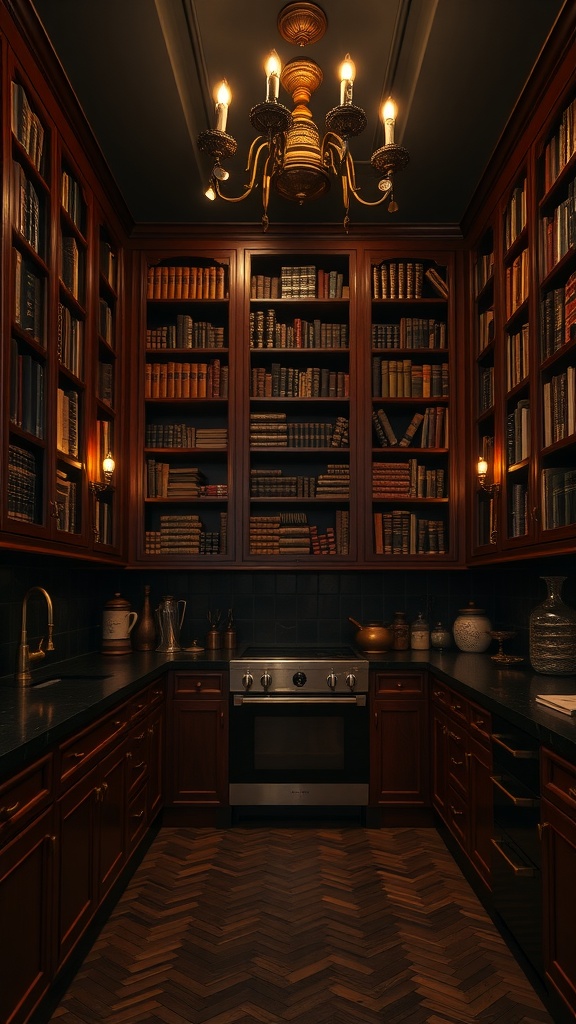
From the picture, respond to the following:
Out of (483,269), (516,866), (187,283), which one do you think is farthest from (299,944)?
(187,283)

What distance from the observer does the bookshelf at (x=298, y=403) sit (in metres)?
4.30

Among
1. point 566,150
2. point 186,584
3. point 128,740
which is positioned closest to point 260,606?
point 186,584

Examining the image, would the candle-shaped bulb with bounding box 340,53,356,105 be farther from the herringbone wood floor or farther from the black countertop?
the herringbone wood floor

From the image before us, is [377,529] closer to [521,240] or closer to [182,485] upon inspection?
[182,485]

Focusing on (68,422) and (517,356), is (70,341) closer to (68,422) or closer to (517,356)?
(68,422)

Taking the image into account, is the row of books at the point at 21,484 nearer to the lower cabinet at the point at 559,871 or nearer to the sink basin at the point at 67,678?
Result: the sink basin at the point at 67,678

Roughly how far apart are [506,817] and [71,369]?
242 cm

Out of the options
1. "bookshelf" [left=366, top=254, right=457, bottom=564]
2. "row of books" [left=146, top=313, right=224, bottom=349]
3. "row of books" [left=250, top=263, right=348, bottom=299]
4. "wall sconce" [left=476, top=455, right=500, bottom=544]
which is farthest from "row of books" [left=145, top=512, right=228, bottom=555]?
"wall sconce" [left=476, top=455, right=500, bottom=544]

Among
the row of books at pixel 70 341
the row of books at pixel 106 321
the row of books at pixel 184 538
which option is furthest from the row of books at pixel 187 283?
the row of books at pixel 184 538

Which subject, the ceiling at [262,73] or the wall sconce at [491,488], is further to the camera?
the wall sconce at [491,488]

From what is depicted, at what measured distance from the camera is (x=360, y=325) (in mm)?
4328

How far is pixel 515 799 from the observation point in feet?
7.82

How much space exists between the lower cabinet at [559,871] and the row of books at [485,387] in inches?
83.5

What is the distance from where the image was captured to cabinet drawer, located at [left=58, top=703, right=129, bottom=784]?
2275mm
